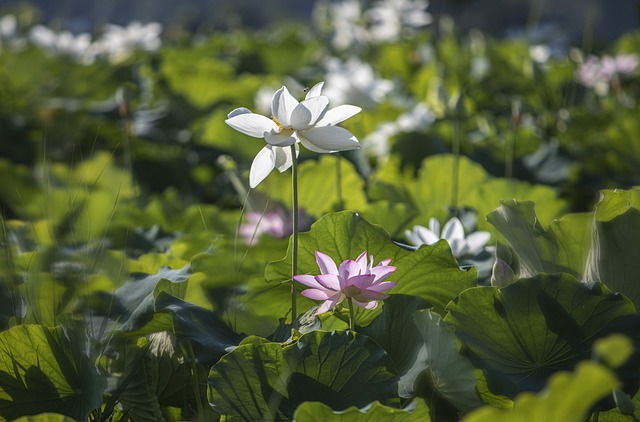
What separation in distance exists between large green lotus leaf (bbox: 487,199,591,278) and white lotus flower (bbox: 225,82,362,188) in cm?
19

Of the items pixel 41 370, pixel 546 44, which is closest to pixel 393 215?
pixel 41 370

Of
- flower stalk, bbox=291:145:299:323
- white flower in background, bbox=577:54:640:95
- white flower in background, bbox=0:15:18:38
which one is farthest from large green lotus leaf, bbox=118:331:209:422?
white flower in background, bbox=0:15:18:38

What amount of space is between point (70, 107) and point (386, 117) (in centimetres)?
108

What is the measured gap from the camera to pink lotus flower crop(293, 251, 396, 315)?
33.2 inches

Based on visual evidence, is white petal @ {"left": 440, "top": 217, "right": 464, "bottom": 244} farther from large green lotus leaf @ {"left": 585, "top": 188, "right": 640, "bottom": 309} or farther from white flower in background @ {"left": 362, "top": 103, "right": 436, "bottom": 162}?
white flower in background @ {"left": 362, "top": 103, "right": 436, "bottom": 162}

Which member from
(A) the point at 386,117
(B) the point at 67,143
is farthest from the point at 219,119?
(B) the point at 67,143

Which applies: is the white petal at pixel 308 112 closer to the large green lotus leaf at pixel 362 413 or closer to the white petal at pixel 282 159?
the white petal at pixel 282 159

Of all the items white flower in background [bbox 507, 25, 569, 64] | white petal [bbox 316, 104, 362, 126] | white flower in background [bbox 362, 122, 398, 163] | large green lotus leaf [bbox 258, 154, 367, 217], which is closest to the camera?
white petal [bbox 316, 104, 362, 126]

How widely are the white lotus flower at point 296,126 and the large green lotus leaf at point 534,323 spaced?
208 millimetres

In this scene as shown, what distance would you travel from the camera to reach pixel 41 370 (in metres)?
0.88

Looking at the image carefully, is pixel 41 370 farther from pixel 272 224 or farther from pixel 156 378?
pixel 272 224

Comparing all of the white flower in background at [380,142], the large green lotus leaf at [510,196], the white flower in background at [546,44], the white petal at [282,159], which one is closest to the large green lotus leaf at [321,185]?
the large green lotus leaf at [510,196]

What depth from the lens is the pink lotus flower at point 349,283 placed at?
2.77 feet

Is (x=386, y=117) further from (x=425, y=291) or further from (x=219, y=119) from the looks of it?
(x=425, y=291)
